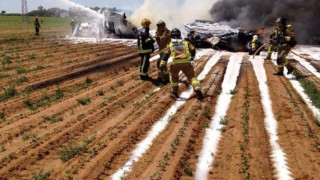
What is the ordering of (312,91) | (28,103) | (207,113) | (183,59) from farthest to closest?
(312,91), (183,59), (28,103), (207,113)

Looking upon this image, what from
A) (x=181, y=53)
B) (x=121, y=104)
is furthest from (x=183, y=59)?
(x=121, y=104)

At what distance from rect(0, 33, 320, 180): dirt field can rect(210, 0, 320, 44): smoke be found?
12836 mm

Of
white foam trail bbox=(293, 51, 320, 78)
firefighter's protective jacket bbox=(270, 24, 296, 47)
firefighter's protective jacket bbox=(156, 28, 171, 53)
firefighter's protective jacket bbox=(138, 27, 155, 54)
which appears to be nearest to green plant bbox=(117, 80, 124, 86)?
firefighter's protective jacket bbox=(138, 27, 155, 54)

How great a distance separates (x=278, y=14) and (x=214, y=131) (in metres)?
20.4

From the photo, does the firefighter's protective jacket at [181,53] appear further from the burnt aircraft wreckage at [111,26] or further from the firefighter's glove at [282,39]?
the burnt aircraft wreckage at [111,26]

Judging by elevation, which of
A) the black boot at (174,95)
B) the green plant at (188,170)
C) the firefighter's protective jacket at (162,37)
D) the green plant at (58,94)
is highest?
the firefighter's protective jacket at (162,37)

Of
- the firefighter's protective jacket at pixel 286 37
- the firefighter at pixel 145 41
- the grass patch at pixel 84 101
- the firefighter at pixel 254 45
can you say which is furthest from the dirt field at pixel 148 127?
the firefighter at pixel 254 45

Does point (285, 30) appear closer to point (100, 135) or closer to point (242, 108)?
point (242, 108)

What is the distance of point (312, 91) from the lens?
1027 centimetres

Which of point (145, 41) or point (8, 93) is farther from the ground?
point (145, 41)

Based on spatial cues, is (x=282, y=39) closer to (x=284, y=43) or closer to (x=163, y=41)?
(x=284, y=43)

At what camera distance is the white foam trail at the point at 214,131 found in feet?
18.8

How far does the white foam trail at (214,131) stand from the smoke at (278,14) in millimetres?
13930

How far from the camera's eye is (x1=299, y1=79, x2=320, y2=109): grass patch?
935 cm
